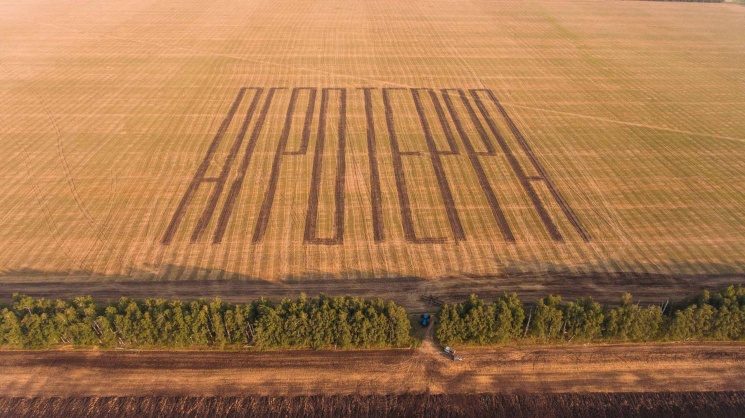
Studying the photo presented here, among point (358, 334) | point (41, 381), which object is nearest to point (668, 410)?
point (358, 334)

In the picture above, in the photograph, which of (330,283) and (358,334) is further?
(330,283)

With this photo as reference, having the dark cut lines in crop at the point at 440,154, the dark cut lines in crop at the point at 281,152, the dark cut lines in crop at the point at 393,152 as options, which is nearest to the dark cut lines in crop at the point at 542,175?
the dark cut lines in crop at the point at 393,152

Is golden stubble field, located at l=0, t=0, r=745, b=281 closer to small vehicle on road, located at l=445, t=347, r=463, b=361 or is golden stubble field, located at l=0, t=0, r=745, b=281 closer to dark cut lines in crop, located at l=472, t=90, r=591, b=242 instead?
dark cut lines in crop, located at l=472, t=90, r=591, b=242

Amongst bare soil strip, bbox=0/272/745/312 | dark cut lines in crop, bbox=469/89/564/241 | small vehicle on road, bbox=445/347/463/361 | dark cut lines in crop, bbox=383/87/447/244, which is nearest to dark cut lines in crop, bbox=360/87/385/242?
dark cut lines in crop, bbox=383/87/447/244

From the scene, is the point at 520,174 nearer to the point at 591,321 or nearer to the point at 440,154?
the point at 440,154

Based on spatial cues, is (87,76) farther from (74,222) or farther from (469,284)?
(469,284)

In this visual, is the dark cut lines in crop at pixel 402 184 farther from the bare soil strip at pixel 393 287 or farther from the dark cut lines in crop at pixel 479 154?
the dark cut lines in crop at pixel 479 154

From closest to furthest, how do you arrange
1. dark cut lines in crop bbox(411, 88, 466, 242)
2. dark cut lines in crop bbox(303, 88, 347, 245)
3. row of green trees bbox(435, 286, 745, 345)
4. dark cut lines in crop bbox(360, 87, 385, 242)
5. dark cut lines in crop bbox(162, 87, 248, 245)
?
1. row of green trees bbox(435, 286, 745, 345)
2. dark cut lines in crop bbox(303, 88, 347, 245)
3. dark cut lines in crop bbox(162, 87, 248, 245)
4. dark cut lines in crop bbox(360, 87, 385, 242)
5. dark cut lines in crop bbox(411, 88, 466, 242)
